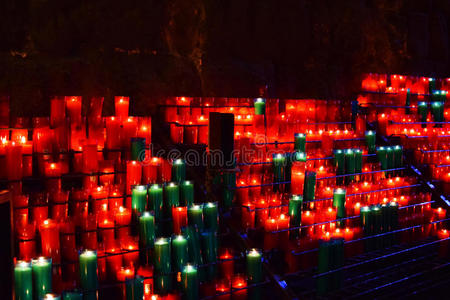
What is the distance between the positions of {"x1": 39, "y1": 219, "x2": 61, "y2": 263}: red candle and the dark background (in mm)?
1768

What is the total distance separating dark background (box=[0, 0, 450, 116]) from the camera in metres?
4.88

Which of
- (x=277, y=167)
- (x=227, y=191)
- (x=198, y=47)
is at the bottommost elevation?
(x=227, y=191)

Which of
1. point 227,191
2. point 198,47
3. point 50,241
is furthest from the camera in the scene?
point 198,47

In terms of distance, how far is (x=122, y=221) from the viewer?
3.58 m

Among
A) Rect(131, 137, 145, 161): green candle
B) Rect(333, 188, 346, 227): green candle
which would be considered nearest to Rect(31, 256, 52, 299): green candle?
Rect(131, 137, 145, 161): green candle

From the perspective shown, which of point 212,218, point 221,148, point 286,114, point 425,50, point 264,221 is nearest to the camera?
point 221,148

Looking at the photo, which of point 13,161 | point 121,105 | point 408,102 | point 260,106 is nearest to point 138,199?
point 13,161

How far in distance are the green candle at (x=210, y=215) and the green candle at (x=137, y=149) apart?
0.59 m

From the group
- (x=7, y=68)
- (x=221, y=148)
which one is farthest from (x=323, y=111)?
(x=7, y=68)

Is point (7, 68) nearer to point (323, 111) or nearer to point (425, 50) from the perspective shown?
point (323, 111)

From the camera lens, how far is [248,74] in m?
5.96

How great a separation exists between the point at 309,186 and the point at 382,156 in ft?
3.98

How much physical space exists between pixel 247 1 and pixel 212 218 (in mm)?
3190

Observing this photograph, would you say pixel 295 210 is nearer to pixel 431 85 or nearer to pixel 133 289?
pixel 133 289
